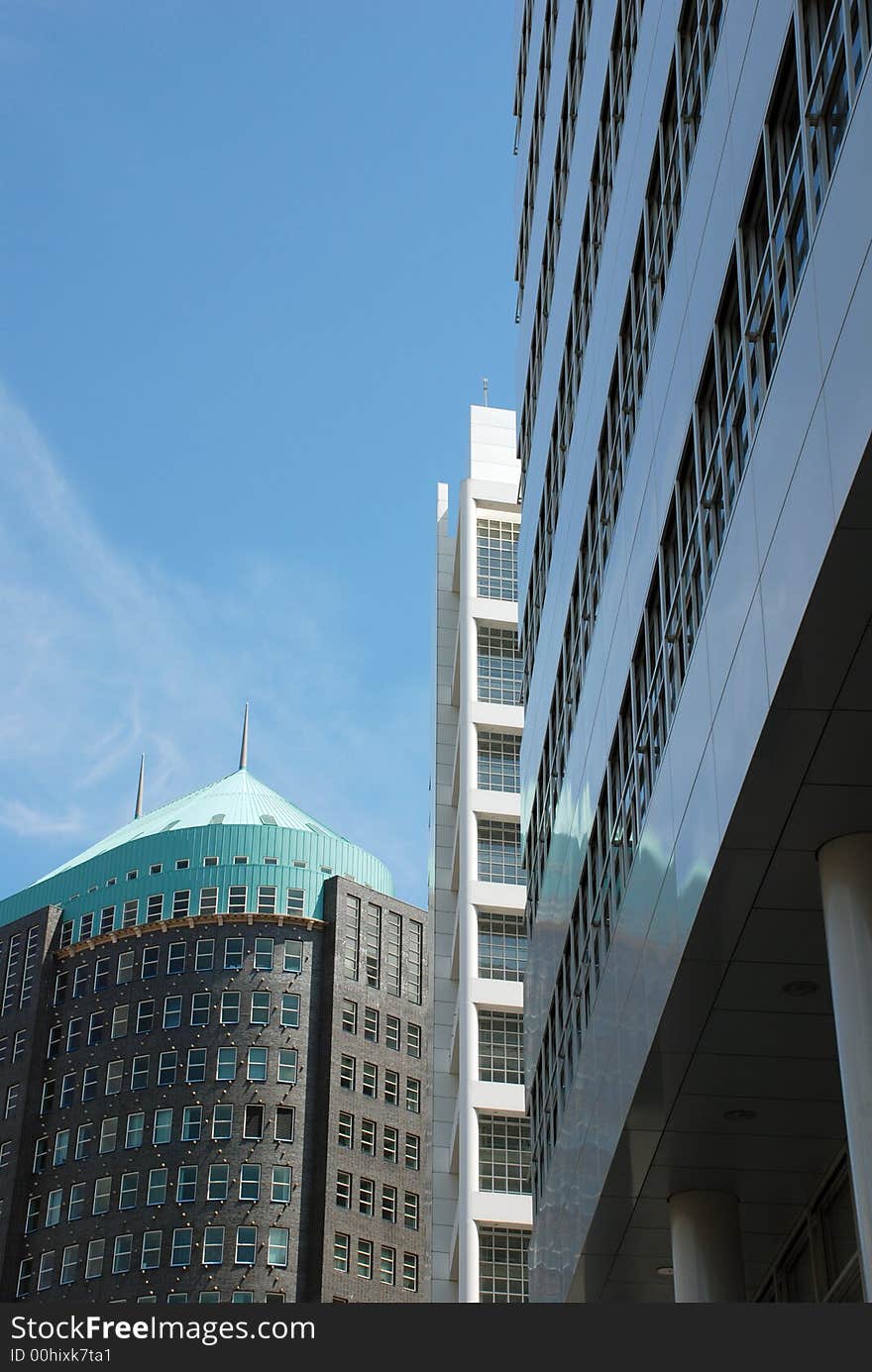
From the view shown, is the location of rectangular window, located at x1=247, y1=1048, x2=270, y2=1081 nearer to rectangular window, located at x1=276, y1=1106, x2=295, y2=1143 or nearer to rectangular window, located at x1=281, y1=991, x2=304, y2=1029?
rectangular window, located at x1=281, y1=991, x2=304, y2=1029

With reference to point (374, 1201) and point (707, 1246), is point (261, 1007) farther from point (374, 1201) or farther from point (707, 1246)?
point (707, 1246)

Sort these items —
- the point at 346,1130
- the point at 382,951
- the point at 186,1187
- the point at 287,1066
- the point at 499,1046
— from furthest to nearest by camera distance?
the point at 382,951, the point at 287,1066, the point at 346,1130, the point at 186,1187, the point at 499,1046

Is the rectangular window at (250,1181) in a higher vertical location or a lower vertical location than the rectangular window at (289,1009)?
lower

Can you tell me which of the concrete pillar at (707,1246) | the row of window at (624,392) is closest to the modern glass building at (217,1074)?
the row of window at (624,392)

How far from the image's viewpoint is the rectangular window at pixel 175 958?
359ft

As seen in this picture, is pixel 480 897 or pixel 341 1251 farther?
pixel 341 1251

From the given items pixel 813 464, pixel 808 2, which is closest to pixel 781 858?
pixel 813 464

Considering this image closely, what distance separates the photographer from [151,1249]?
100 meters

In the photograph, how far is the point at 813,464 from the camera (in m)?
15.8

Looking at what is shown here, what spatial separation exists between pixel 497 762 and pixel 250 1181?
139 ft

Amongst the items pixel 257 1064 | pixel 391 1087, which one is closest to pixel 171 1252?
pixel 257 1064

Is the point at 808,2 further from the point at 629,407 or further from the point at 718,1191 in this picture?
the point at 718,1191

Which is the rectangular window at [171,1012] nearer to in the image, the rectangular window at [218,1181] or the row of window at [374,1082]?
the rectangular window at [218,1181]

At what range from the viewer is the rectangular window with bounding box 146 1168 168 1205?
4023 inches
